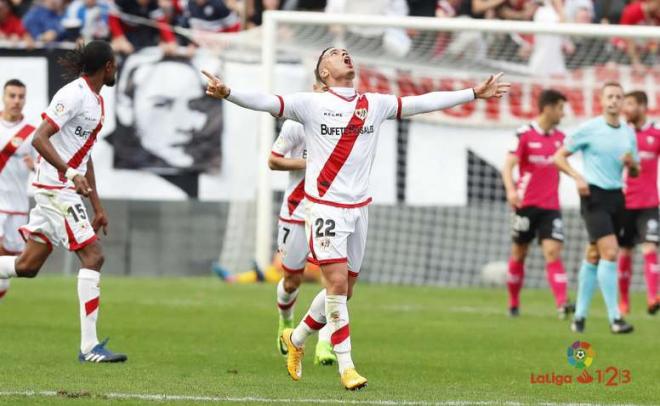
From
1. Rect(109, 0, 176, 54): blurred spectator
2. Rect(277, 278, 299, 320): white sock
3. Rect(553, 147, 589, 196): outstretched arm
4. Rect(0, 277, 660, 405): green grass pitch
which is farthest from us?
Rect(109, 0, 176, 54): blurred spectator

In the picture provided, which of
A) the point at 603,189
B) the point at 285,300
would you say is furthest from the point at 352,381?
the point at 603,189

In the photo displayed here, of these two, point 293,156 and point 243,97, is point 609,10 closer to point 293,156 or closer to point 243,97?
point 293,156

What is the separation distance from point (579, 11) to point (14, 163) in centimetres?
1177

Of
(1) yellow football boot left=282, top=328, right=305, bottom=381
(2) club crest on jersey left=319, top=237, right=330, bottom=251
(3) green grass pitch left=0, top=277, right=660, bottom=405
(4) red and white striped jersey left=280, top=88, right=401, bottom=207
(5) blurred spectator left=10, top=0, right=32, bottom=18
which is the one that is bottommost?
(3) green grass pitch left=0, top=277, right=660, bottom=405

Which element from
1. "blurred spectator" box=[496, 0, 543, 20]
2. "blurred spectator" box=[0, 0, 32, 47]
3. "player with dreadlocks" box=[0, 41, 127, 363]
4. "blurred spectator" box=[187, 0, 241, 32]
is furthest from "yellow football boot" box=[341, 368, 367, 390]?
"blurred spectator" box=[496, 0, 543, 20]

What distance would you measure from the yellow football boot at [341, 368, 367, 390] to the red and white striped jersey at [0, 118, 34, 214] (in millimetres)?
6425

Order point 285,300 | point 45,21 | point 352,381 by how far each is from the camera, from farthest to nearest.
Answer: point 45,21, point 285,300, point 352,381

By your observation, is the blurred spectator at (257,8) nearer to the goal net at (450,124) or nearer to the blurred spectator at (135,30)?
the goal net at (450,124)

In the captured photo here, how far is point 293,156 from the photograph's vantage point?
11.9m

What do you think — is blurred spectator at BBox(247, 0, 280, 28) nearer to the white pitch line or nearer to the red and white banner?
the red and white banner

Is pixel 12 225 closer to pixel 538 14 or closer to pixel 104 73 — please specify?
pixel 104 73

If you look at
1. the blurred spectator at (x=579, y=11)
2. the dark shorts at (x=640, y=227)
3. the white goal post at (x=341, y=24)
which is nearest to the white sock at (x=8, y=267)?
the dark shorts at (x=640, y=227)

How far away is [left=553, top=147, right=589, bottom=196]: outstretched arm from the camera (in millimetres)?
13902

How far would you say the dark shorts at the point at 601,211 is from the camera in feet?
47.9
